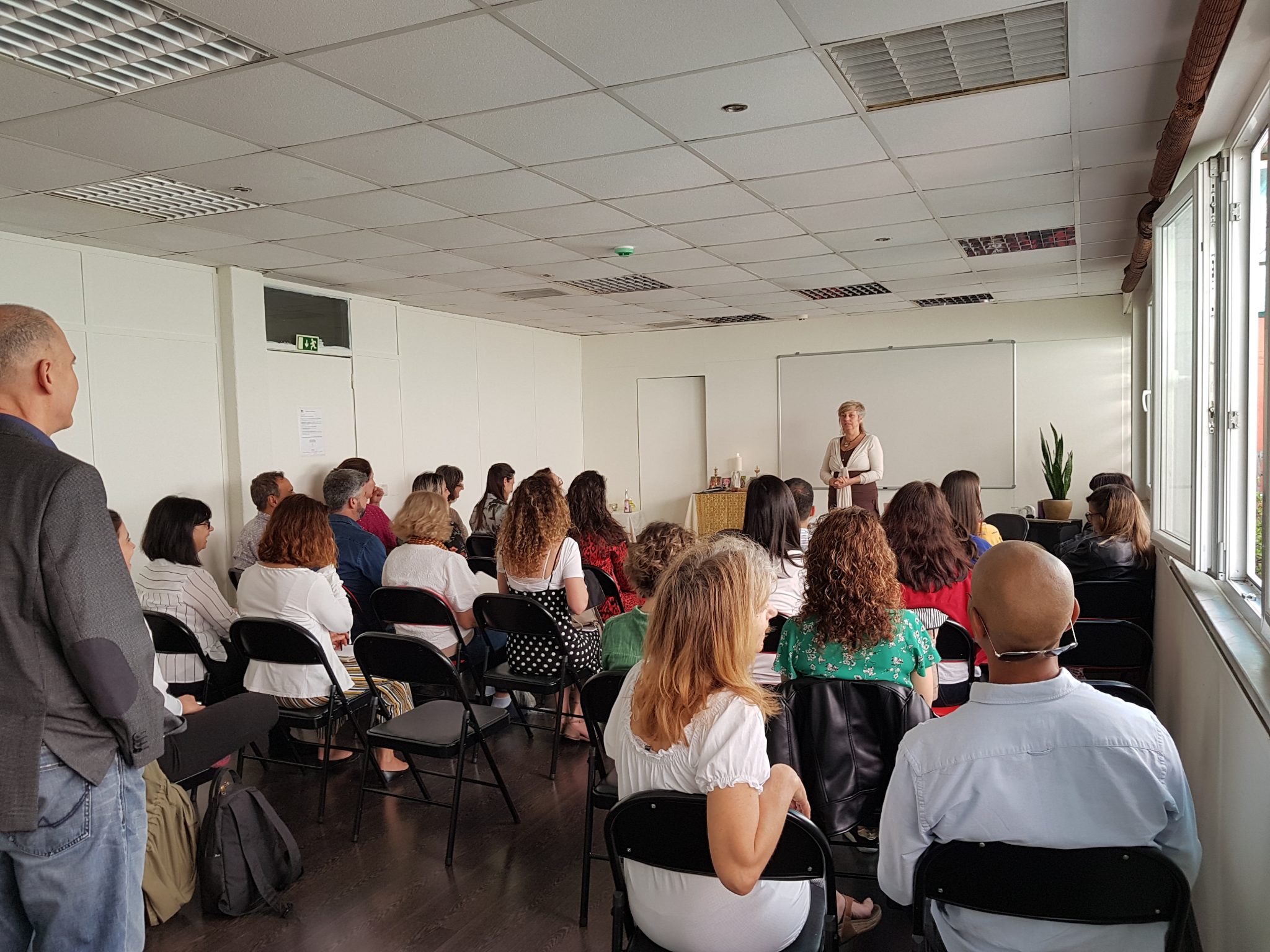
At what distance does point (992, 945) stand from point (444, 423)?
7893mm

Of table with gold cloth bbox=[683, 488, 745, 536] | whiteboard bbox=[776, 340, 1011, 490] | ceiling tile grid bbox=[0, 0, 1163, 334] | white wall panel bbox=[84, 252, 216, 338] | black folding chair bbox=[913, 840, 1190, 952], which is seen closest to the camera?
black folding chair bbox=[913, 840, 1190, 952]

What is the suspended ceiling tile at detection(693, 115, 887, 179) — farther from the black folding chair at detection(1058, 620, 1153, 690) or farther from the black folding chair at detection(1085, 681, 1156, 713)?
the black folding chair at detection(1085, 681, 1156, 713)

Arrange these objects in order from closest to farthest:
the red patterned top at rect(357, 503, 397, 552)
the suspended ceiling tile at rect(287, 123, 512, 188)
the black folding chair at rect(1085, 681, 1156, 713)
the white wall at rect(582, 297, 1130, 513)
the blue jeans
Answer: the blue jeans, the black folding chair at rect(1085, 681, 1156, 713), the suspended ceiling tile at rect(287, 123, 512, 188), the red patterned top at rect(357, 503, 397, 552), the white wall at rect(582, 297, 1130, 513)

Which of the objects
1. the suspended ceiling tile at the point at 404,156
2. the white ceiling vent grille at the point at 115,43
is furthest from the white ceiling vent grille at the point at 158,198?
the white ceiling vent grille at the point at 115,43

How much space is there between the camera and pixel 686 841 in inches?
67.7

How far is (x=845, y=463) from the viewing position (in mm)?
7289

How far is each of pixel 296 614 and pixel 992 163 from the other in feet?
12.6

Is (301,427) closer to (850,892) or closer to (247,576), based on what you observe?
(247,576)

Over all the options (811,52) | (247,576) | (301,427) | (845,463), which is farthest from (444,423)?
(811,52)

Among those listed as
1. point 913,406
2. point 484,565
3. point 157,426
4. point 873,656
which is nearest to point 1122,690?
point 873,656

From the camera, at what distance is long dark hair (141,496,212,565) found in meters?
3.83

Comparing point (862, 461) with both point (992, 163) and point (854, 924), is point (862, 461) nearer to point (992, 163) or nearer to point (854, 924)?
point (992, 163)

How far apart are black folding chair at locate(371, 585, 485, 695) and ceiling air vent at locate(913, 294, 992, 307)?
6.62 metres

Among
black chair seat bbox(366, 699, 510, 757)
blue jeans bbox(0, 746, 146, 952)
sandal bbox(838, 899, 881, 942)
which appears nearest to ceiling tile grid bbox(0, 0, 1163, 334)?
blue jeans bbox(0, 746, 146, 952)
